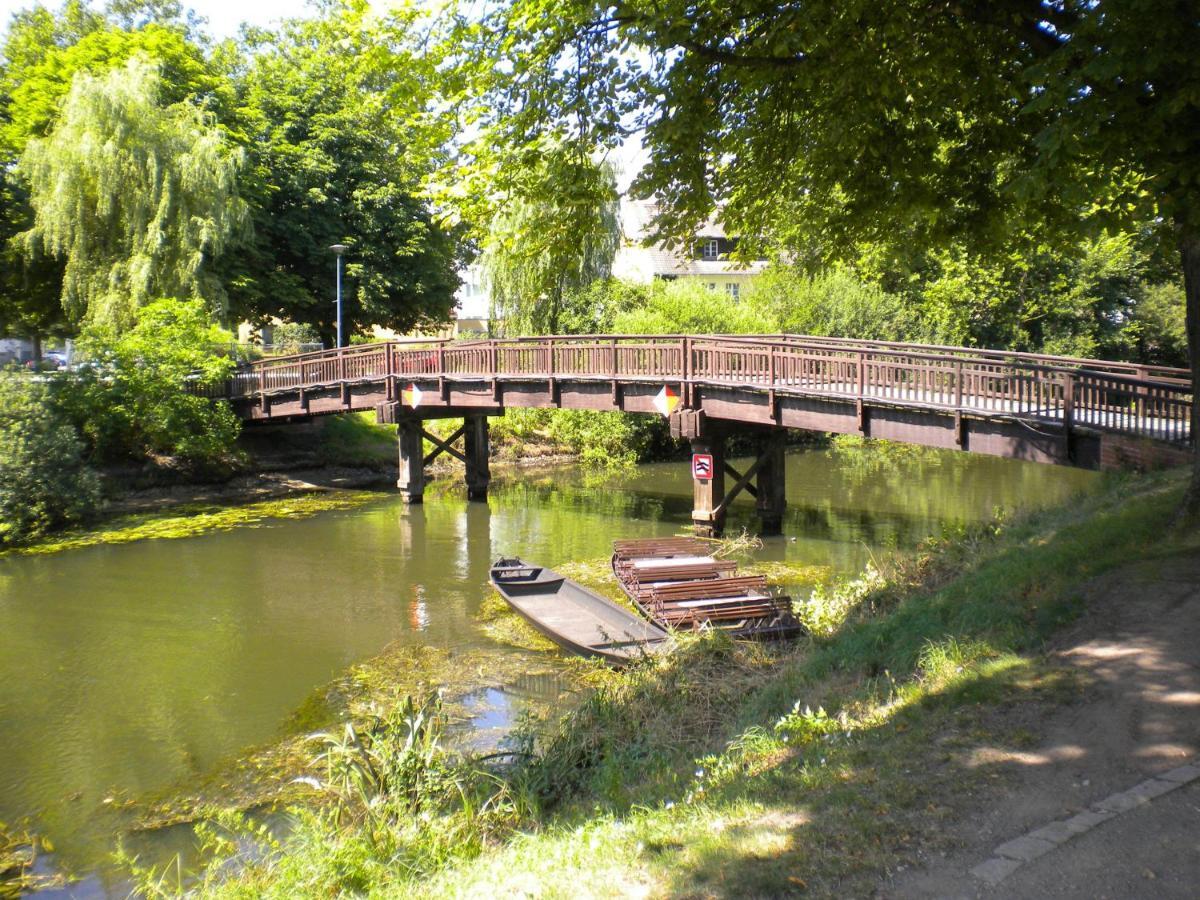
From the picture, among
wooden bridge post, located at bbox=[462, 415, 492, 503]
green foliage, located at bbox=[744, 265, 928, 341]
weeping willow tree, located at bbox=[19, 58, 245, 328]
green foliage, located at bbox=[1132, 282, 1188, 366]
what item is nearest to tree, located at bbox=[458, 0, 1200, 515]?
wooden bridge post, located at bbox=[462, 415, 492, 503]

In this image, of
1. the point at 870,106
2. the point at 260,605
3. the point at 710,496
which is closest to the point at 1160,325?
the point at 710,496

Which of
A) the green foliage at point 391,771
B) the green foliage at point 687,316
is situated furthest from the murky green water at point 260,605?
the green foliage at point 687,316

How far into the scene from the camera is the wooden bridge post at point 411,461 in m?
26.3

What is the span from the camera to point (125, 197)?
90.3 ft

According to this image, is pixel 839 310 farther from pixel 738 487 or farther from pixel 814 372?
pixel 814 372

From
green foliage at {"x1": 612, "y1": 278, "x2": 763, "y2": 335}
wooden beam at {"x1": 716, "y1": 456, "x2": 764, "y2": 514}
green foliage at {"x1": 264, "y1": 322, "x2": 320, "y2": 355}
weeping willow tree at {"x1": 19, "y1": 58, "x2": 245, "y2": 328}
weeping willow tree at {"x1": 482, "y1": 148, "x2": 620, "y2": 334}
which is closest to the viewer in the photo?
weeping willow tree at {"x1": 482, "y1": 148, "x2": 620, "y2": 334}

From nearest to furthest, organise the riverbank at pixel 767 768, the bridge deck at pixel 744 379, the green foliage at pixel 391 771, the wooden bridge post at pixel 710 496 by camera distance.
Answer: the riverbank at pixel 767 768 → the green foliage at pixel 391 771 → the bridge deck at pixel 744 379 → the wooden bridge post at pixel 710 496

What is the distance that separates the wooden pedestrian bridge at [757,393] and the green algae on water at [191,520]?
239 centimetres

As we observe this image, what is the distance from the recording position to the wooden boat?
1186 centimetres

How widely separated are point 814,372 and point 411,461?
12461 mm

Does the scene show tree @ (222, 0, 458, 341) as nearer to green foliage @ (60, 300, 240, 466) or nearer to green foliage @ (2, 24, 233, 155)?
green foliage @ (2, 24, 233, 155)

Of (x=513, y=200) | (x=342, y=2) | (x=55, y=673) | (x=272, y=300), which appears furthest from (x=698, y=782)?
(x=272, y=300)

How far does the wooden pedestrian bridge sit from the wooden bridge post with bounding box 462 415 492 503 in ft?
0.13

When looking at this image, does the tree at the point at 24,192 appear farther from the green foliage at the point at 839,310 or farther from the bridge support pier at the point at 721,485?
the green foliage at the point at 839,310
